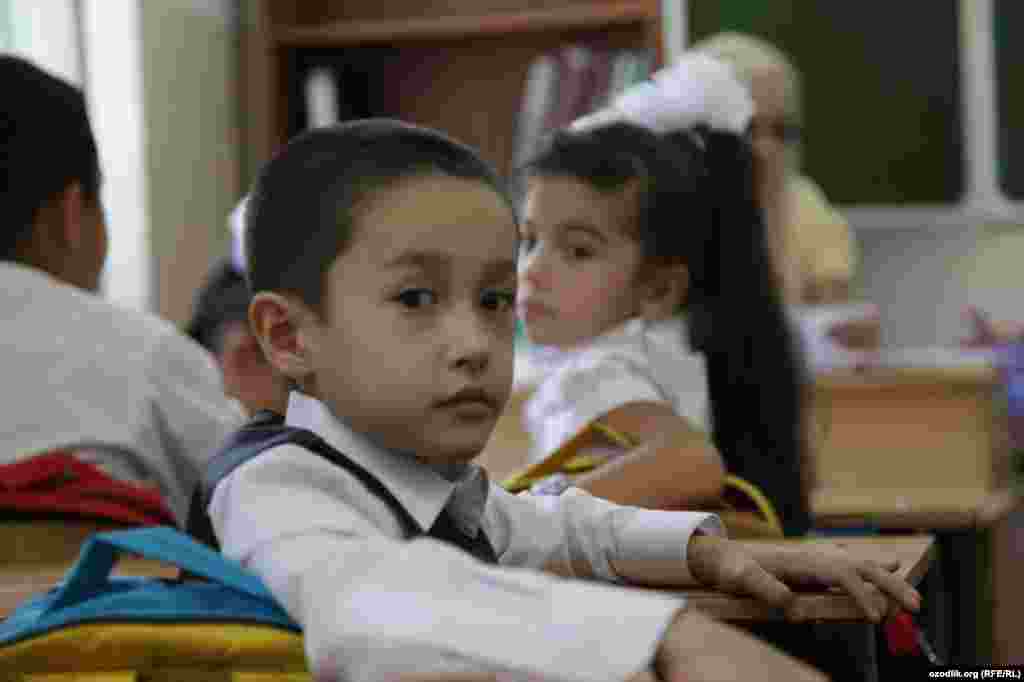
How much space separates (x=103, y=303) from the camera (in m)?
1.85

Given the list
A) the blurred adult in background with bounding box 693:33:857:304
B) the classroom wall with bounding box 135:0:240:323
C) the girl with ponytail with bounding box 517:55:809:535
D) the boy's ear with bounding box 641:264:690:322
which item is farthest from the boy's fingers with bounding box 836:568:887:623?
the classroom wall with bounding box 135:0:240:323

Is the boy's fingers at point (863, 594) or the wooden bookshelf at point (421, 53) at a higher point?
the wooden bookshelf at point (421, 53)

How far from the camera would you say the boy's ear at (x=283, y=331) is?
112cm

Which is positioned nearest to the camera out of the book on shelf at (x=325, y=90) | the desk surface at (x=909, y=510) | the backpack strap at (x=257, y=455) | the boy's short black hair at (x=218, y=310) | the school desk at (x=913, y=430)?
the backpack strap at (x=257, y=455)

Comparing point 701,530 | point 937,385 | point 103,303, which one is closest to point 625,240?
point 103,303

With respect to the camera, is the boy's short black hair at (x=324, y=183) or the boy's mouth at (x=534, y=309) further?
the boy's mouth at (x=534, y=309)

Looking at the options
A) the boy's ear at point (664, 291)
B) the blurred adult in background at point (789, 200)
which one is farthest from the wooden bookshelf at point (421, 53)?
the boy's ear at point (664, 291)

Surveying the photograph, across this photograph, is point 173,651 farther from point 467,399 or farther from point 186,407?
point 186,407

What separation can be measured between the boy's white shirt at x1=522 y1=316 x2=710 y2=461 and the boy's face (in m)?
0.76

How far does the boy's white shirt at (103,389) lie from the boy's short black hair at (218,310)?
0.82 m

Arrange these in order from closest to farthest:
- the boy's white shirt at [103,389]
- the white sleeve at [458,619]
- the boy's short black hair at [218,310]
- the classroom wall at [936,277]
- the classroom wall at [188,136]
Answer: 1. the white sleeve at [458,619]
2. the boy's white shirt at [103,389]
3. the boy's short black hair at [218,310]
4. the classroom wall at [188,136]
5. the classroom wall at [936,277]

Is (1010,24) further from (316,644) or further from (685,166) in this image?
(316,644)

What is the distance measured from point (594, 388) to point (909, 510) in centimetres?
88

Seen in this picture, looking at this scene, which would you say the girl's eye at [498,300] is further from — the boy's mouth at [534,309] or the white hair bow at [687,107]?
the white hair bow at [687,107]
